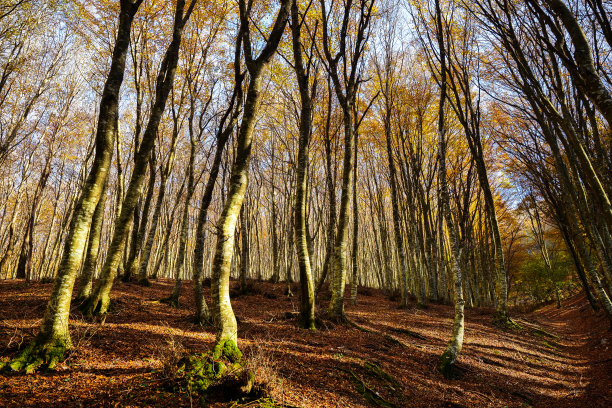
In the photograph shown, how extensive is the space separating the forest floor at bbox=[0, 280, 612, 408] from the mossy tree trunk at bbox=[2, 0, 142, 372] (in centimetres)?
18

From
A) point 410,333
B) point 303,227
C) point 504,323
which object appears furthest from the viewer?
point 504,323

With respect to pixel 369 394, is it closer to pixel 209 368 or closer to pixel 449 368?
pixel 209 368

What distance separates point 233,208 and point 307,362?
2678mm

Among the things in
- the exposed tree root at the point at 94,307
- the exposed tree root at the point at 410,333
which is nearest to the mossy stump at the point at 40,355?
the exposed tree root at the point at 94,307

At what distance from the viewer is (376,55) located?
11727mm

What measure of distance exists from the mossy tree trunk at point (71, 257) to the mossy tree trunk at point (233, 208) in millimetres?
1668

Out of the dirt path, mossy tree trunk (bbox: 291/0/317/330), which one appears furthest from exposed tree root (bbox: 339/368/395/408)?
the dirt path

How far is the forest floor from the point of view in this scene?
303cm

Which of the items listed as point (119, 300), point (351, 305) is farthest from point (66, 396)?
point (351, 305)

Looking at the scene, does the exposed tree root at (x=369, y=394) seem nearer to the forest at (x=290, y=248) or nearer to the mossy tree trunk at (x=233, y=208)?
the forest at (x=290, y=248)

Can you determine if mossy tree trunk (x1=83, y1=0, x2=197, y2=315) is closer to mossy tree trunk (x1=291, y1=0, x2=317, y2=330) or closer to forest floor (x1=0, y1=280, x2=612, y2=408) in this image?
forest floor (x1=0, y1=280, x2=612, y2=408)

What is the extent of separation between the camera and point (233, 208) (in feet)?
13.5

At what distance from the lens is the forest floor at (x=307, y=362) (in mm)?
3025

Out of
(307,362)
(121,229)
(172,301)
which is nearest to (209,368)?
(307,362)
